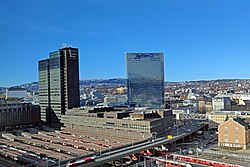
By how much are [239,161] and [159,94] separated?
56.2 meters

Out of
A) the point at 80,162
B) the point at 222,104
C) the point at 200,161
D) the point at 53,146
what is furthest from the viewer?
the point at 222,104

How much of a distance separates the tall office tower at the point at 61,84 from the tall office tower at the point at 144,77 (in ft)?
94.3

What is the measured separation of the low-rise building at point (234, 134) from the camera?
41625 mm

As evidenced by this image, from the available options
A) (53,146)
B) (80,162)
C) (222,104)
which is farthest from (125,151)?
(222,104)

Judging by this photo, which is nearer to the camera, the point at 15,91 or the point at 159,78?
the point at 159,78

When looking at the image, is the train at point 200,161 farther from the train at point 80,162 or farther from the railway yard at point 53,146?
the train at point 80,162

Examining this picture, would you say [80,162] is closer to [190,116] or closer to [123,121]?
[123,121]

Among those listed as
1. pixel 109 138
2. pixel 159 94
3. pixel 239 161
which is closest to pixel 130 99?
pixel 159 94

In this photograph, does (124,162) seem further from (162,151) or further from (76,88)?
(76,88)

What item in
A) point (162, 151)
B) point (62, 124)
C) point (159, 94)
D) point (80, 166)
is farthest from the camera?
point (159, 94)

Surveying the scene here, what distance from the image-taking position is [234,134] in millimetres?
42312

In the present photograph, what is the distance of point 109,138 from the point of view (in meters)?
45.0

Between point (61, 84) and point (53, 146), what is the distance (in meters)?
24.3

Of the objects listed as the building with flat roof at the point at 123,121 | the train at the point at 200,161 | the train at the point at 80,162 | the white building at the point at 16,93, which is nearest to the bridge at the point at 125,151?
the train at the point at 80,162
